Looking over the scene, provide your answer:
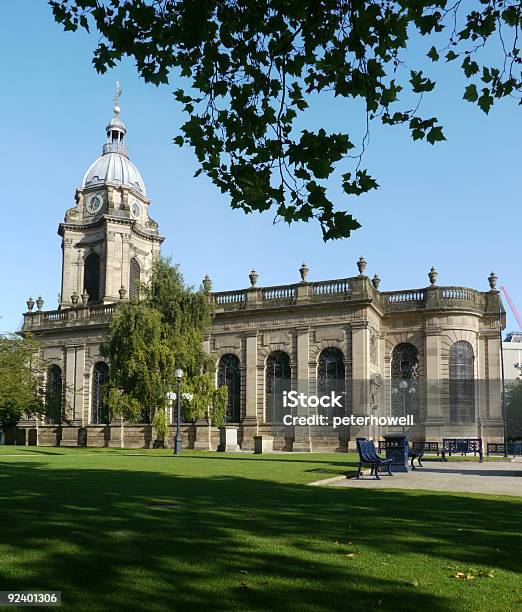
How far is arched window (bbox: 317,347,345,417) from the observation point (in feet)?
142

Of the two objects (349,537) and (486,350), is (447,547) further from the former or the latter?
(486,350)

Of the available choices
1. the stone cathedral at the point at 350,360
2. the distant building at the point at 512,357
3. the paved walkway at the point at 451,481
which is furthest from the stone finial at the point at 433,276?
the distant building at the point at 512,357

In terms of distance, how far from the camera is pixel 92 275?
6116cm

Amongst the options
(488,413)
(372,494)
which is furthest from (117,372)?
(372,494)


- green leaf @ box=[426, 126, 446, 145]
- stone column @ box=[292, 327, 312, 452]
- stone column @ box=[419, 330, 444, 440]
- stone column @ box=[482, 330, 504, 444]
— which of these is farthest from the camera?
stone column @ box=[292, 327, 312, 452]

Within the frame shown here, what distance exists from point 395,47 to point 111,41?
3.99 metres

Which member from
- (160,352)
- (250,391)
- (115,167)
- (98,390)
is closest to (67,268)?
(115,167)

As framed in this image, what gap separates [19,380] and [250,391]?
16.2 m

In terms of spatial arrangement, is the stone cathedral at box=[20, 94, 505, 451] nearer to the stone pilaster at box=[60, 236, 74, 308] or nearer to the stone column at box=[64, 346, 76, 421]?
the stone column at box=[64, 346, 76, 421]

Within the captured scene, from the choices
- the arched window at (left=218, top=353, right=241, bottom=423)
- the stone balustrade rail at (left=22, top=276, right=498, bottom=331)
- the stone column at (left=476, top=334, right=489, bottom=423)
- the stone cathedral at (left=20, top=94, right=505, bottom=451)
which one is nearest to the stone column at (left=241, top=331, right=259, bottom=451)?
the stone cathedral at (left=20, top=94, right=505, bottom=451)

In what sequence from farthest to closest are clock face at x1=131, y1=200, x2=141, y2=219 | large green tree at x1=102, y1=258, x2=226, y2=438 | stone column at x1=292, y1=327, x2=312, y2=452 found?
clock face at x1=131, y1=200, x2=141, y2=219, stone column at x1=292, y1=327, x2=312, y2=452, large green tree at x1=102, y1=258, x2=226, y2=438

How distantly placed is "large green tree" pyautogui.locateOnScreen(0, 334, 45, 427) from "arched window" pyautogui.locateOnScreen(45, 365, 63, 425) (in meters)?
0.65

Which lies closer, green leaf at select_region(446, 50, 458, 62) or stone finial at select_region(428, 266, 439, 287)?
green leaf at select_region(446, 50, 458, 62)

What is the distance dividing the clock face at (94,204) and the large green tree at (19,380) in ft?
48.6
